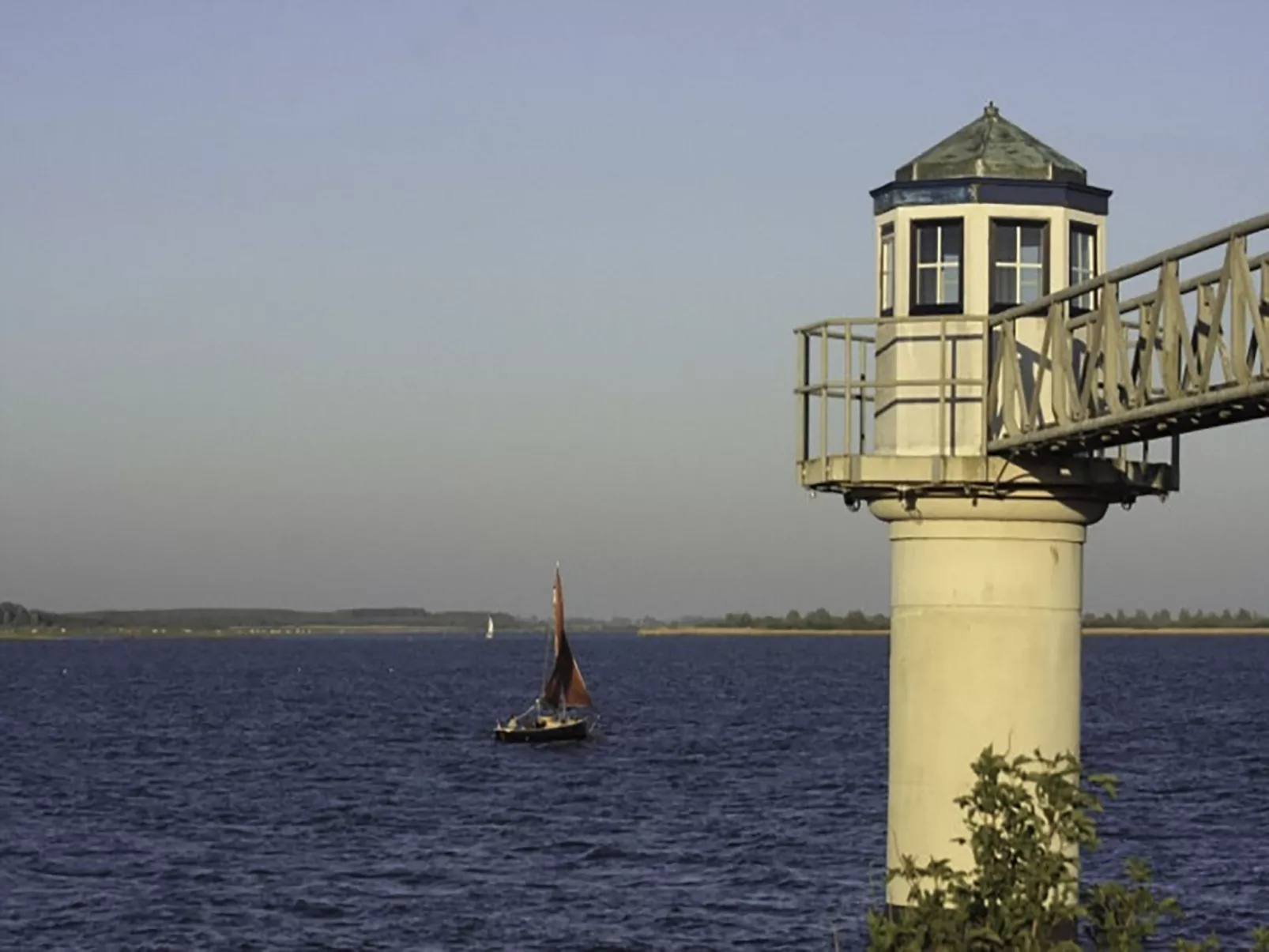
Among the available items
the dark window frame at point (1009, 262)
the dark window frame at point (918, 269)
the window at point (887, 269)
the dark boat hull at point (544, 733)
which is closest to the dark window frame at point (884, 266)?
the window at point (887, 269)

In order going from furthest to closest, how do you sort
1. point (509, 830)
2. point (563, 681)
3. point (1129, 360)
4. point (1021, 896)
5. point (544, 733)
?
→ point (563, 681) → point (544, 733) → point (509, 830) → point (1129, 360) → point (1021, 896)

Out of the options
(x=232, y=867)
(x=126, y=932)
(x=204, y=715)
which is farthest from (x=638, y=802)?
(x=204, y=715)

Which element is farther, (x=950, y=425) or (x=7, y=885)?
(x=7, y=885)

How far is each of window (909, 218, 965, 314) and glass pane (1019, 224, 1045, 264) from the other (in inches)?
22.3

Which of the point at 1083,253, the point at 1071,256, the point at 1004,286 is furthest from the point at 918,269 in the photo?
the point at 1083,253

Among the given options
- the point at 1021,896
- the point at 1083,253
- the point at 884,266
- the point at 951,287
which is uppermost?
the point at 1083,253

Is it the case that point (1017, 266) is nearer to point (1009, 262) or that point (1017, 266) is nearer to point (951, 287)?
point (1009, 262)

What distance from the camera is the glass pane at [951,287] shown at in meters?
21.9

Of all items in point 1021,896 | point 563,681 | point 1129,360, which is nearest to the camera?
point 1021,896

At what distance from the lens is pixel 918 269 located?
867 inches

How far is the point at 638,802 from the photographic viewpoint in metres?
81.9

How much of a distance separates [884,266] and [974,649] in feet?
12.2

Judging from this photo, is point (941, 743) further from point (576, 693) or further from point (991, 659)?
point (576, 693)

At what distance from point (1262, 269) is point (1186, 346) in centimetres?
88
